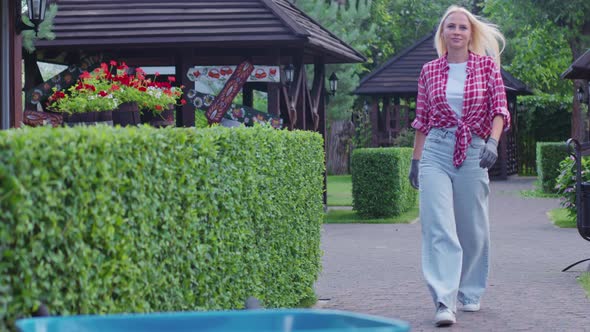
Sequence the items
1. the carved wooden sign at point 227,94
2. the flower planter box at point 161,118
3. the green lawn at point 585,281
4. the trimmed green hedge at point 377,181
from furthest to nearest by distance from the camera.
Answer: the trimmed green hedge at point 377,181 < the carved wooden sign at point 227,94 < the flower planter box at point 161,118 < the green lawn at point 585,281

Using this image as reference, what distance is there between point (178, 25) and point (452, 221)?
37.4 ft

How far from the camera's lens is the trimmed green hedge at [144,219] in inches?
144

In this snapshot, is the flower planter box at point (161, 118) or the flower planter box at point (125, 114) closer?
the flower planter box at point (125, 114)

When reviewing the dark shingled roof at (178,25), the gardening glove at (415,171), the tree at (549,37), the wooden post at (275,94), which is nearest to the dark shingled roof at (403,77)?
the tree at (549,37)

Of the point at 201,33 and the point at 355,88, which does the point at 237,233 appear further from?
the point at 355,88

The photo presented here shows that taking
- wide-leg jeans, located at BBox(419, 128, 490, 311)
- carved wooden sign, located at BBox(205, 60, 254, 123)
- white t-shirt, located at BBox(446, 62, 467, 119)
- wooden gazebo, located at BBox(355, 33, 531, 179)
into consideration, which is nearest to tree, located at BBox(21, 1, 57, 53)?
carved wooden sign, located at BBox(205, 60, 254, 123)

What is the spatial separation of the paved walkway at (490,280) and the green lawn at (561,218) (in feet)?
0.79

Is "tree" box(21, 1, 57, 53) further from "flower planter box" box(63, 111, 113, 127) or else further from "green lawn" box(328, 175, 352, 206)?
"green lawn" box(328, 175, 352, 206)

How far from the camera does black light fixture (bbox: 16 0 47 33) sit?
12.6 meters

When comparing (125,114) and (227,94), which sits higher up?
(227,94)

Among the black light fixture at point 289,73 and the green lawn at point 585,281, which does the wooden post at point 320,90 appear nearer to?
the black light fixture at point 289,73

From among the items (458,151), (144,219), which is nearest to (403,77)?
(458,151)

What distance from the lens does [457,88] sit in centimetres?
762

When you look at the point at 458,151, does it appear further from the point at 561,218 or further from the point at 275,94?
the point at 561,218
